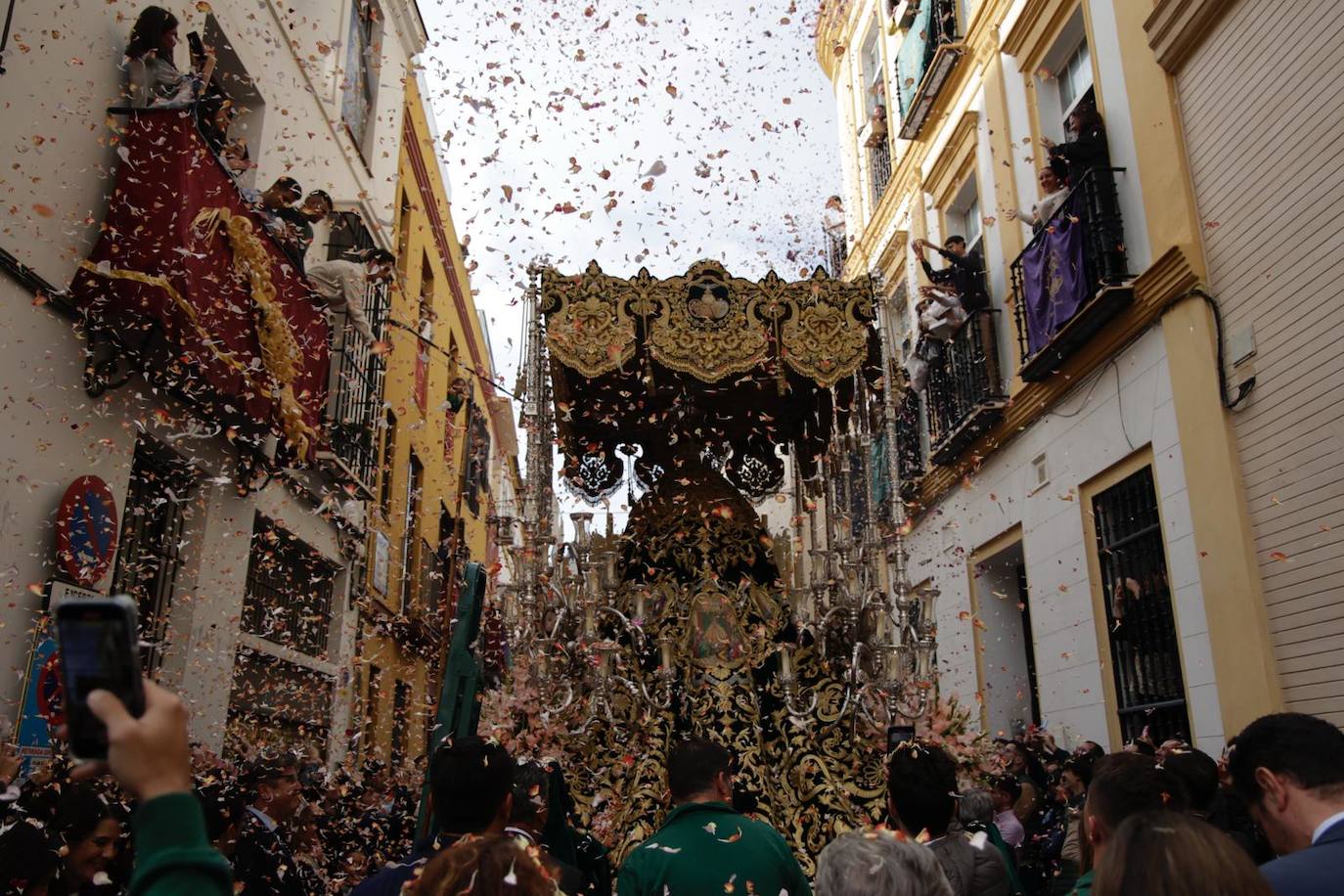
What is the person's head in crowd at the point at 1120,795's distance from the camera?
7.37 ft

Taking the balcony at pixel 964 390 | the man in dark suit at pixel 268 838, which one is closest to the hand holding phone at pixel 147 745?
the man in dark suit at pixel 268 838

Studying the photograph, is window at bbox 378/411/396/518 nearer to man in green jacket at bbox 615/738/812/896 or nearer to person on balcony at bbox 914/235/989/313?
person on balcony at bbox 914/235/989/313

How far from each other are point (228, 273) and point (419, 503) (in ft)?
28.6

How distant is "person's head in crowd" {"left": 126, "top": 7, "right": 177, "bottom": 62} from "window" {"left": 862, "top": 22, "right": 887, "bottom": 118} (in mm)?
9406

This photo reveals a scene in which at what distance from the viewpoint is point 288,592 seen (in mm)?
9734

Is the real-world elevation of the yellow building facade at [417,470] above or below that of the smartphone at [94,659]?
above

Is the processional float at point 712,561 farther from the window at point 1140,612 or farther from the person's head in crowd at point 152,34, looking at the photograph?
the person's head in crowd at point 152,34

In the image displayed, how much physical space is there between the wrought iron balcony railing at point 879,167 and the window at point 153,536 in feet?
30.6

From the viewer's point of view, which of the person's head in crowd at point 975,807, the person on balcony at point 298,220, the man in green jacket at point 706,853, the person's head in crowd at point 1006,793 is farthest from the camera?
the person on balcony at point 298,220

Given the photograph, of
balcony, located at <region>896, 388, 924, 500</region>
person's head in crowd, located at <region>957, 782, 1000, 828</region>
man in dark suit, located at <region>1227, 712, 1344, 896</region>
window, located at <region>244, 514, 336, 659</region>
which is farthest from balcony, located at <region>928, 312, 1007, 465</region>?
man in dark suit, located at <region>1227, 712, 1344, 896</region>

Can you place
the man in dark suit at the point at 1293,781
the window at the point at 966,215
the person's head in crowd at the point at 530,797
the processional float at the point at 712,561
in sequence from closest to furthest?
the man in dark suit at the point at 1293,781
the person's head in crowd at the point at 530,797
the processional float at the point at 712,561
the window at the point at 966,215

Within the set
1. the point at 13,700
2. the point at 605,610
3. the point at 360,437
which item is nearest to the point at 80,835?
the point at 13,700

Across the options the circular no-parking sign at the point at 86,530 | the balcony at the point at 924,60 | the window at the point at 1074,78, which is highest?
the balcony at the point at 924,60

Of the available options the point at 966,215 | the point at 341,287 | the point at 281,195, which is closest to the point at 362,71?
the point at 341,287
